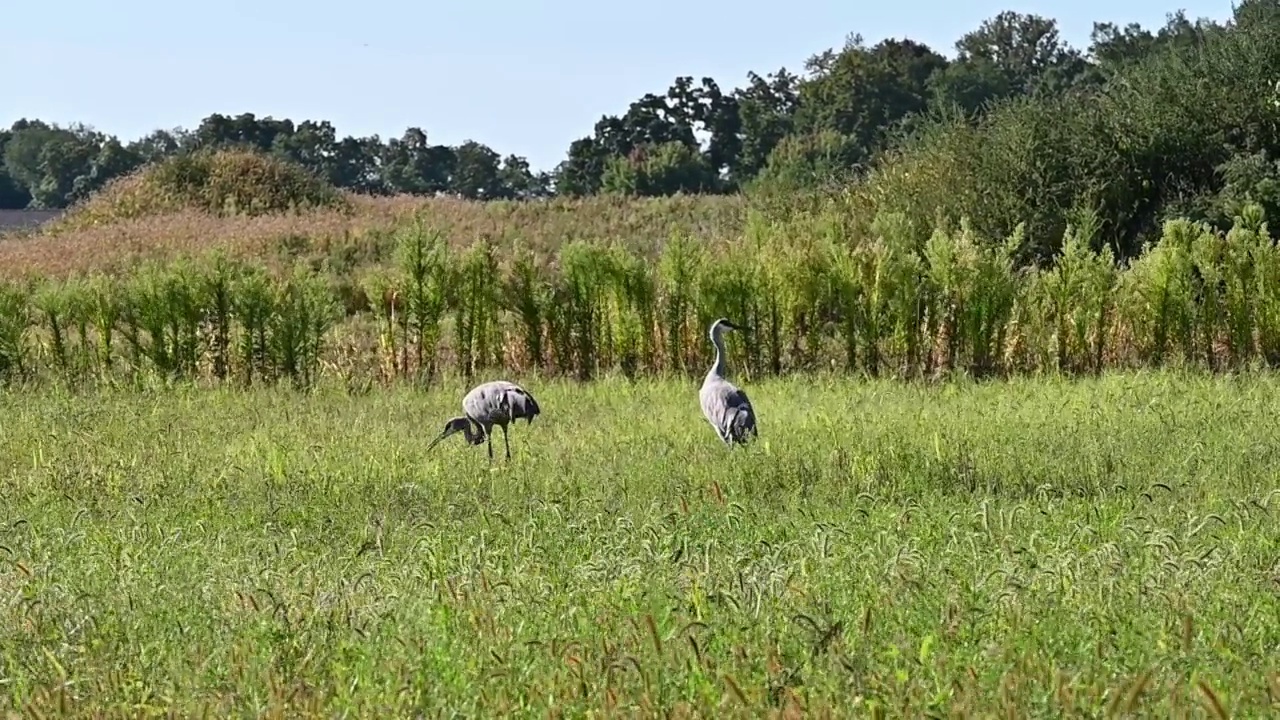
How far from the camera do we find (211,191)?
34.2 m

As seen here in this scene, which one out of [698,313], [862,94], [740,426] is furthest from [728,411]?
[862,94]

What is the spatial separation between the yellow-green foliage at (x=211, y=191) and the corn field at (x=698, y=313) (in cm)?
1815

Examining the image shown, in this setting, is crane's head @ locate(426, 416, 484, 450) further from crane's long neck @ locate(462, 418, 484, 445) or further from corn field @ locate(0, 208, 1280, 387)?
corn field @ locate(0, 208, 1280, 387)

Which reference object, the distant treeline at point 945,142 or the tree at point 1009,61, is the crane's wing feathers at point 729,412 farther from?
the tree at point 1009,61

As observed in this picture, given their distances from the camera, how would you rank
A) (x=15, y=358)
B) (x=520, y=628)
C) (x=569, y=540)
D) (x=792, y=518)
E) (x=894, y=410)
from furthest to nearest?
(x=15, y=358) < (x=894, y=410) < (x=792, y=518) < (x=569, y=540) < (x=520, y=628)

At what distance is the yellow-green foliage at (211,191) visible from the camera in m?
33.6

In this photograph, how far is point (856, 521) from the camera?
23.3ft

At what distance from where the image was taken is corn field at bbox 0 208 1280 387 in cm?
1462

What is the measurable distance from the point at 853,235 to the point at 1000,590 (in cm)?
1567

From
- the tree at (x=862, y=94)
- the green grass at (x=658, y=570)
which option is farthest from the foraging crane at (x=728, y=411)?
the tree at (x=862, y=94)

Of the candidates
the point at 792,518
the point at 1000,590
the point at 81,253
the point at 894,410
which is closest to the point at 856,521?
the point at 792,518

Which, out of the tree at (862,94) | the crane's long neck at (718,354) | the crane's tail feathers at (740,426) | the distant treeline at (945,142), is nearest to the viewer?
the crane's tail feathers at (740,426)

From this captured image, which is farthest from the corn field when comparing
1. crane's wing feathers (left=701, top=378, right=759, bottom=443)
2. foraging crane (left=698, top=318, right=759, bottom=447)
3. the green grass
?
crane's wing feathers (left=701, top=378, right=759, bottom=443)

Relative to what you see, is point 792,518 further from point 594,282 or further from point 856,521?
point 594,282
